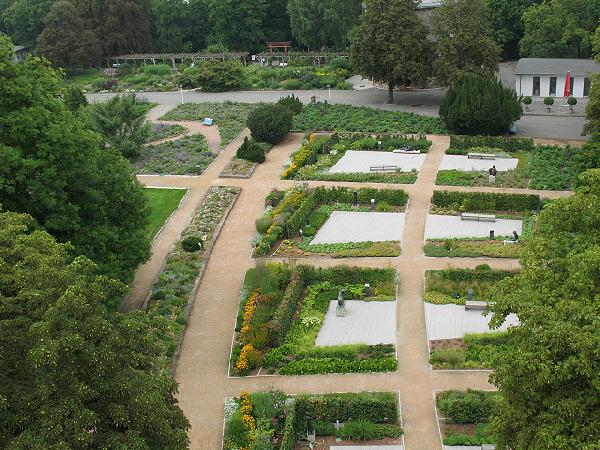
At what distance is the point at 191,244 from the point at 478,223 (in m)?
14.2

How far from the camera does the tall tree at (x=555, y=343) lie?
15477mm

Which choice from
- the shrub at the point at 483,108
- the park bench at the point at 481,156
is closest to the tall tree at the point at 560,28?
the shrub at the point at 483,108

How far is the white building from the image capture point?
58.7 metres

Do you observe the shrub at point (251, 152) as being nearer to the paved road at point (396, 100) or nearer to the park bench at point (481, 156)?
the park bench at point (481, 156)

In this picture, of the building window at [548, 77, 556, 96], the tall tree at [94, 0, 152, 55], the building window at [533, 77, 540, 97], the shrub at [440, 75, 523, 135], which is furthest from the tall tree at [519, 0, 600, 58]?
the tall tree at [94, 0, 152, 55]

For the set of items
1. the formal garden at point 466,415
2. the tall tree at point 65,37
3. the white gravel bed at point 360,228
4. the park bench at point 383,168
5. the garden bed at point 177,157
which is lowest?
the formal garden at point 466,415

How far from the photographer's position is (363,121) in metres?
54.4

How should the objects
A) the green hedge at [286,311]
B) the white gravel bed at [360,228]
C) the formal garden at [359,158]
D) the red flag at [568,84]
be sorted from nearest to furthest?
the green hedge at [286,311]
the white gravel bed at [360,228]
the formal garden at [359,158]
the red flag at [568,84]

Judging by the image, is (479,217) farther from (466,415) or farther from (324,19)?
(324,19)

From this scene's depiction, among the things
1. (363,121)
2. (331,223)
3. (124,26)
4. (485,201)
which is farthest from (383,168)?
(124,26)

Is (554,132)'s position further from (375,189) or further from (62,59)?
(62,59)

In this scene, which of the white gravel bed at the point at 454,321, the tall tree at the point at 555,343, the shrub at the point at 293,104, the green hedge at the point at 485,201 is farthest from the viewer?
the shrub at the point at 293,104

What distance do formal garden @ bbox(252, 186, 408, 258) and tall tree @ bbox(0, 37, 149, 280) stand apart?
25.2 ft

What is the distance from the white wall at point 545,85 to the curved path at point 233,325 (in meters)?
19.3
